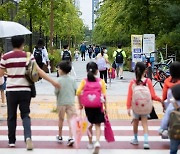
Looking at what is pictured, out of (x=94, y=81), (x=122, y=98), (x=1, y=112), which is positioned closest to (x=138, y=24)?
(x=122, y=98)

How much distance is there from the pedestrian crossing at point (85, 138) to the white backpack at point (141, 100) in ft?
2.24

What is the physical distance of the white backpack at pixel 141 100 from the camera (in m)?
6.54

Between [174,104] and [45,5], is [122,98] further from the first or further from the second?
[45,5]

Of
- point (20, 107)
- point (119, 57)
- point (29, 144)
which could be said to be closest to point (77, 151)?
point (29, 144)

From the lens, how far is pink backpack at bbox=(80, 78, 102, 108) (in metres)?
6.36

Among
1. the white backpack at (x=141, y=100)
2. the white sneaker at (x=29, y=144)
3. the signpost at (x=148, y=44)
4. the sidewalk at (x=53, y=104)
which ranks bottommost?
the sidewalk at (x=53, y=104)

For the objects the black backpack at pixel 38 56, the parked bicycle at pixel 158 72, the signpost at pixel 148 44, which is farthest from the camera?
the signpost at pixel 148 44

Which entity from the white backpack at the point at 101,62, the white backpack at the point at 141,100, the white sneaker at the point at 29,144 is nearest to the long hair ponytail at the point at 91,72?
the white backpack at the point at 141,100

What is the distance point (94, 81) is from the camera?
21.2 feet

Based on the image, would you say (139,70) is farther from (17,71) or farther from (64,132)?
(64,132)

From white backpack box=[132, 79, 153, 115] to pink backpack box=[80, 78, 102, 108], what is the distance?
59 centimetres

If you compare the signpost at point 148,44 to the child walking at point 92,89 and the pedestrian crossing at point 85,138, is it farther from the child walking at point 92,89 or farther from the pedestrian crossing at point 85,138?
the child walking at point 92,89

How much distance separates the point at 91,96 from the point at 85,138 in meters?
1.48

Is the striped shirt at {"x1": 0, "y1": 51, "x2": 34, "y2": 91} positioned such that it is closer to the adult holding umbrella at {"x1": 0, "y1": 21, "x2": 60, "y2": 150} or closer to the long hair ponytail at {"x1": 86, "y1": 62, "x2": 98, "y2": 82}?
the adult holding umbrella at {"x1": 0, "y1": 21, "x2": 60, "y2": 150}
